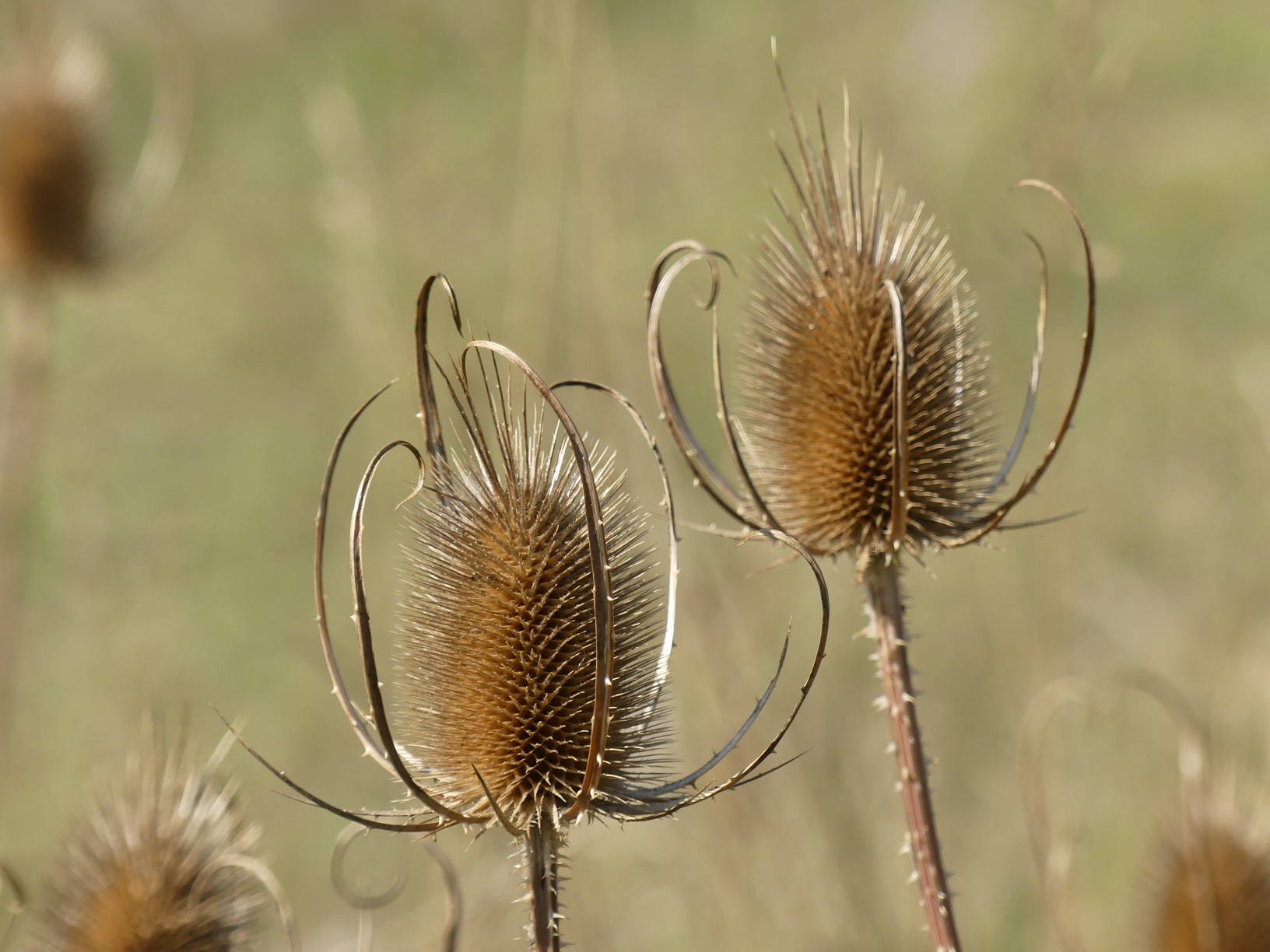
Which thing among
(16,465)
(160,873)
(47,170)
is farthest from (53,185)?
(160,873)

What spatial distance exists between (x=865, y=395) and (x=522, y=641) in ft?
2.63

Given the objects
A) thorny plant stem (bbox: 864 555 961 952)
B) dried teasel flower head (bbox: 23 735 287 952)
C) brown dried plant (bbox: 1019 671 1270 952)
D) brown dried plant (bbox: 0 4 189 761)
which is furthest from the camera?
brown dried plant (bbox: 0 4 189 761)

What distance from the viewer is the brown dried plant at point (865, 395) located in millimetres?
2104

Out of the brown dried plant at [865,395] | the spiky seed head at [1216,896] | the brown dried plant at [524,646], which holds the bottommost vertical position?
the spiky seed head at [1216,896]

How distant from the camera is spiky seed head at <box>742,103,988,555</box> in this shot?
2170 millimetres

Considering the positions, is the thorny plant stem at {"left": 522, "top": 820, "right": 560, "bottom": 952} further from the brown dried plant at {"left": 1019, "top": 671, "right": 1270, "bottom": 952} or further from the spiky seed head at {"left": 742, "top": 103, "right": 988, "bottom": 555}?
the brown dried plant at {"left": 1019, "top": 671, "right": 1270, "bottom": 952}

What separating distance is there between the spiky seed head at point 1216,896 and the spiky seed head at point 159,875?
1896 mm

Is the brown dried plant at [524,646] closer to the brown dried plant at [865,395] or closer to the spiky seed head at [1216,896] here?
the brown dried plant at [865,395]

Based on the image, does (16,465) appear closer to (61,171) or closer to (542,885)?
(61,171)

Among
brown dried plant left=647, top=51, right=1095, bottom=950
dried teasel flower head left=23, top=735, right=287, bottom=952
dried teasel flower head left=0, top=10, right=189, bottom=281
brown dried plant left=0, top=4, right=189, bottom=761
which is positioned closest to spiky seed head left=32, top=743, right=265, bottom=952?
dried teasel flower head left=23, top=735, right=287, bottom=952

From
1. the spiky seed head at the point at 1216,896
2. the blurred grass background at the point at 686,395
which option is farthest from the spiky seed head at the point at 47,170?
the spiky seed head at the point at 1216,896

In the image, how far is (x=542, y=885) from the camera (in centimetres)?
165

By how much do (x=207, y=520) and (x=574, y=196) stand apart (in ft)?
15.9

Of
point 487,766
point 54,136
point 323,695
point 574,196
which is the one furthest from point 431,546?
point 323,695
